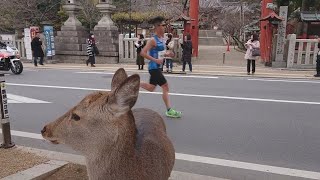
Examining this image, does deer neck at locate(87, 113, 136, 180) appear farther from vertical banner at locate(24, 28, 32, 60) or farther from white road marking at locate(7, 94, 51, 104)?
vertical banner at locate(24, 28, 32, 60)

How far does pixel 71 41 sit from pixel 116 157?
1875 centimetres

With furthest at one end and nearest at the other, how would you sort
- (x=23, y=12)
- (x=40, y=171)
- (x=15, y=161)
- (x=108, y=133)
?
(x=23, y=12) < (x=15, y=161) < (x=40, y=171) < (x=108, y=133)

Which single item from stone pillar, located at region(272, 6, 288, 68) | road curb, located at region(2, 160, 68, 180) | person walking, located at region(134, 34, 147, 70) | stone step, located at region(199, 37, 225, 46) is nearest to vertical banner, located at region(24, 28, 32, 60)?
person walking, located at region(134, 34, 147, 70)

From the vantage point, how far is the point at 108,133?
215 cm

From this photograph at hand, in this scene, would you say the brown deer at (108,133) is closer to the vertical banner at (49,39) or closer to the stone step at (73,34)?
the stone step at (73,34)

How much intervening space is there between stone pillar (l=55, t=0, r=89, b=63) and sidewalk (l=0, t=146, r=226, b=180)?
15.7 meters

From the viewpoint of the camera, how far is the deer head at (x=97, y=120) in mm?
2033

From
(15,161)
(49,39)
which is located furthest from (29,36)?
(15,161)

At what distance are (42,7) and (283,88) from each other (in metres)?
21.4

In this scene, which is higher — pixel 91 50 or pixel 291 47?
pixel 291 47

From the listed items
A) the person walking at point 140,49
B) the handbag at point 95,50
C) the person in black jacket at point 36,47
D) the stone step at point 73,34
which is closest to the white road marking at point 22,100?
the person walking at point 140,49

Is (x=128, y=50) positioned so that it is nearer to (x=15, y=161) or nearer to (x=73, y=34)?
(x=73, y=34)

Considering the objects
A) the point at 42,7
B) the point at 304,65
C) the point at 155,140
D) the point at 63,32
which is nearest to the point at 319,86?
the point at 304,65

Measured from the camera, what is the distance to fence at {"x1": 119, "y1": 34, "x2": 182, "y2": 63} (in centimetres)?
1870
